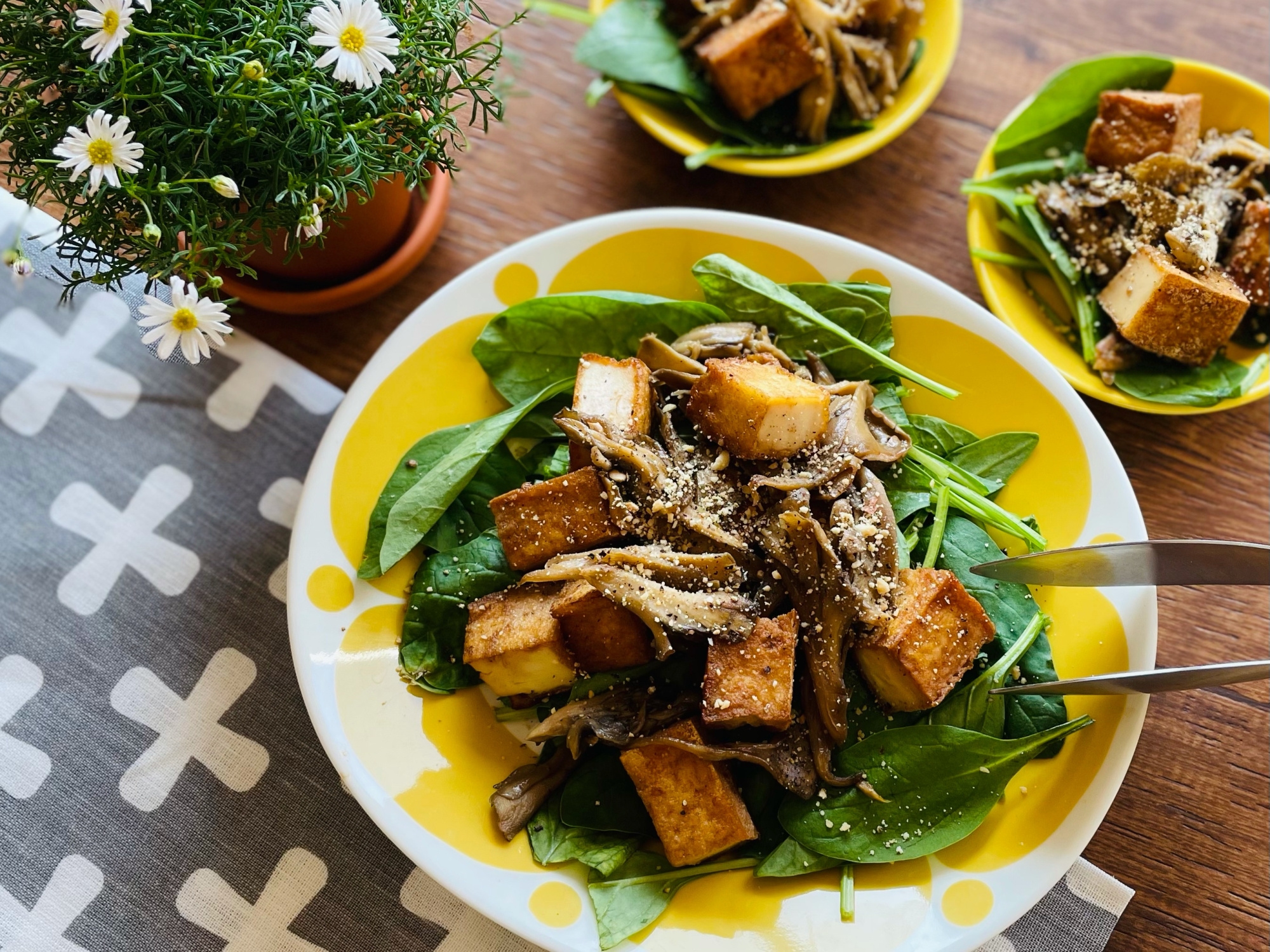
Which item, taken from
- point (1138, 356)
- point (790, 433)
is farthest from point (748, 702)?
point (1138, 356)

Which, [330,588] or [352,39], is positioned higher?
Answer: [352,39]

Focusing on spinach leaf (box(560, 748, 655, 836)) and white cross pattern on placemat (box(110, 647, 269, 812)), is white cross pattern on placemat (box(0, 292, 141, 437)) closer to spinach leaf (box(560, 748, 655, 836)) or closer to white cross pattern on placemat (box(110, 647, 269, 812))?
white cross pattern on placemat (box(110, 647, 269, 812))

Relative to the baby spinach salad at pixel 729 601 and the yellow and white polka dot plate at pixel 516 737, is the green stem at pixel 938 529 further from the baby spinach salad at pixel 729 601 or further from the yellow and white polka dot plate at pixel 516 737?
the yellow and white polka dot plate at pixel 516 737

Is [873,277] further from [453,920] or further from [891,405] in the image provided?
[453,920]

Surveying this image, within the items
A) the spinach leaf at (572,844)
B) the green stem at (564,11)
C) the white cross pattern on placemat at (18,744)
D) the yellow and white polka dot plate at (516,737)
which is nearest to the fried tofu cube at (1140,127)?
the yellow and white polka dot plate at (516,737)

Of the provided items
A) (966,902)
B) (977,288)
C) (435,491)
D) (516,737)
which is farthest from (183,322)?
(977,288)

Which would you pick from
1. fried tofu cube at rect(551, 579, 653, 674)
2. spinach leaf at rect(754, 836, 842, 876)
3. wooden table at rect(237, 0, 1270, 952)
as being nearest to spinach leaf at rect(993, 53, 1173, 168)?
wooden table at rect(237, 0, 1270, 952)

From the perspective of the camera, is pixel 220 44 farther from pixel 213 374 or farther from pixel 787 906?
pixel 787 906

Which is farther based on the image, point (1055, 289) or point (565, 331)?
point (1055, 289)
